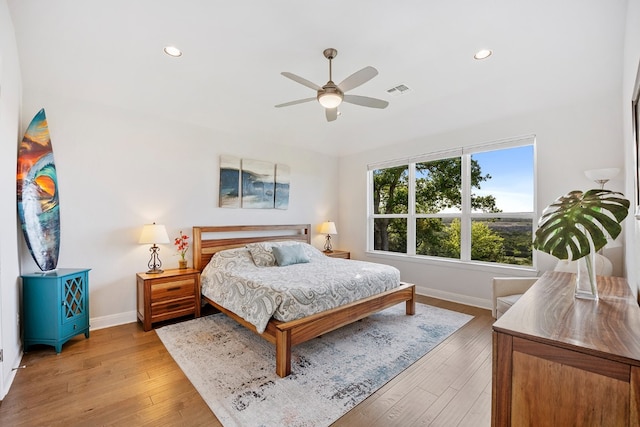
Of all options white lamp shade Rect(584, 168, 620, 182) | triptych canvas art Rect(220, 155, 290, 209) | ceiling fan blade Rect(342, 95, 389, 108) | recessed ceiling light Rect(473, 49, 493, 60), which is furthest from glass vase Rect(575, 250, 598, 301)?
triptych canvas art Rect(220, 155, 290, 209)

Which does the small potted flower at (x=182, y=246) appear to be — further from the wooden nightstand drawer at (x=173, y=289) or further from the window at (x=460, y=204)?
the window at (x=460, y=204)

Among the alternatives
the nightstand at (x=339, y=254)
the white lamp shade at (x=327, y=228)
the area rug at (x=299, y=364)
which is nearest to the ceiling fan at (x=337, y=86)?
the area rug at (x=299, y=364)

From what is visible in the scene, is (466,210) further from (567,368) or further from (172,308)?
(172,308)

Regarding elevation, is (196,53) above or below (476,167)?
above

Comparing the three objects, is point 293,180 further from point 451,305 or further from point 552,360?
point 552,360

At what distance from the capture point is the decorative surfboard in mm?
2754

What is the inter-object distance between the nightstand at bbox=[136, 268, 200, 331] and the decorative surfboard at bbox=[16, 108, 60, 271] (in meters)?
0.92

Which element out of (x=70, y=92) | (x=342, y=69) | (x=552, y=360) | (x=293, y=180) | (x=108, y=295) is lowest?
(x=108, y=295)

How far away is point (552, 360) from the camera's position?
1.02 meters

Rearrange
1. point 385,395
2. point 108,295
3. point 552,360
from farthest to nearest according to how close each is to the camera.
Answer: point 108,295 < point 385,395 < point 552,360

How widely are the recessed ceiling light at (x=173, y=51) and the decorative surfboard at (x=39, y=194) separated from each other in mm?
1452

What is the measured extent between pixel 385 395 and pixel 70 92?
441cm

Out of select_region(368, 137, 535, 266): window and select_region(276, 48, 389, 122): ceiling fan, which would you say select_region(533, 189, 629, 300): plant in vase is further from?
select_region(368, 137, 535, 266): window

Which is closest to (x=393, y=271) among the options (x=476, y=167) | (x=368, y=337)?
(x=368, y=337)
